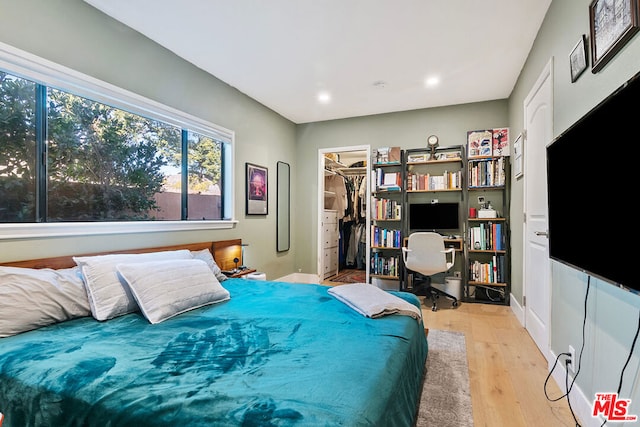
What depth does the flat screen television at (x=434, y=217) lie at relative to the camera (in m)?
4.16

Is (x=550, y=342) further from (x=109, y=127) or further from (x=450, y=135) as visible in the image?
(x=109, y=127)

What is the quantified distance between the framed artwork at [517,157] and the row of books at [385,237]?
1.62 meters

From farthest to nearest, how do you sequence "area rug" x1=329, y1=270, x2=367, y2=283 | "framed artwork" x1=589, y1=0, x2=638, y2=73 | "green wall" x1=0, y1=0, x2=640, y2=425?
"area rug" x1=329, y1=270, x2=367, y2=283, "green wall" x1=0, y1=0, x2=640, y2=425, "framed artwork" x1=589, y1=0, x2=638, y2=73

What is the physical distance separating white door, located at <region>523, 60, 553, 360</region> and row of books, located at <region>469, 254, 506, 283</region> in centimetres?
81

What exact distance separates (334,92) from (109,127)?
2455 millimetres

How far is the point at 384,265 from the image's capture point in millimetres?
4469

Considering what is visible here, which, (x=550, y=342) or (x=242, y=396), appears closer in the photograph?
(x=242, y=396)

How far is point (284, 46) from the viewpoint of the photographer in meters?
2.79

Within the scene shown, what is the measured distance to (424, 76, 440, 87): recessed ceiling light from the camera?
3414 millimetres

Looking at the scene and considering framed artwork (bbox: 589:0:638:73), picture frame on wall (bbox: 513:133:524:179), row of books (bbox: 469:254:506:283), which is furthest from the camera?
row of books (bbox: 469:254:506:283)

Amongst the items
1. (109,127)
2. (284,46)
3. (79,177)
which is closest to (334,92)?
(284,46)

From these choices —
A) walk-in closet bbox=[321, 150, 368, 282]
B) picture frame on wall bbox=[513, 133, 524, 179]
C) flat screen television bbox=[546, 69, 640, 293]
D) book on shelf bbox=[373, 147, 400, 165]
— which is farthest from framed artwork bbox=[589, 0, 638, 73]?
walk-in closet bbox=[321, 150, 368, 282]

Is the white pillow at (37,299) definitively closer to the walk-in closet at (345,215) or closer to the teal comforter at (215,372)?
the teal comforter at (215,372)

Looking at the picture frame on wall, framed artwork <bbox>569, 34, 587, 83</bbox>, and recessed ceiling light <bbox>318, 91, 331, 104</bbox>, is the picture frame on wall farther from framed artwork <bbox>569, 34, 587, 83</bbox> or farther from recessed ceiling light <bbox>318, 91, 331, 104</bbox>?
recessed ceiling light <bbox>318, 91, 331, 104</bbox>
